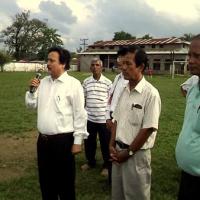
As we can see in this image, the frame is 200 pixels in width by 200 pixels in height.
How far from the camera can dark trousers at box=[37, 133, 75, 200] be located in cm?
480

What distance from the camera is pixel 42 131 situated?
15.8ft

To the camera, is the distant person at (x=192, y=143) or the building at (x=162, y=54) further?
the building at (x=162, y=54)

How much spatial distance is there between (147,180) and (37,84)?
70.5 inches

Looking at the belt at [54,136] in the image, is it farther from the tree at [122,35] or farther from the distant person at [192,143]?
the tree at [122,35]

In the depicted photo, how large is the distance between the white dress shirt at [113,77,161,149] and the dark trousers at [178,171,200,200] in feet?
2.24

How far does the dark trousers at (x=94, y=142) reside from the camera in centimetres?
746

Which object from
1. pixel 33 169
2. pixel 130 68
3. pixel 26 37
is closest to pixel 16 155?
pixel 33 169

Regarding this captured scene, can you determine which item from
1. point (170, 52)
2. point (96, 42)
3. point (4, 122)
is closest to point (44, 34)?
point (96, 42)

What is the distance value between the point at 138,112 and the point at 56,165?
1444 mm

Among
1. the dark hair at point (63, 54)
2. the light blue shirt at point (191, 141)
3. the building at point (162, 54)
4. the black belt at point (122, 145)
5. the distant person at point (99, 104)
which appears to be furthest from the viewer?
the building at point (162, 54)

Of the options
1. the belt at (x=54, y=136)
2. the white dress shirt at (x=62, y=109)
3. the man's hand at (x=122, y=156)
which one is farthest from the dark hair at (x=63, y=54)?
the man's hand at (x=122, y=156)

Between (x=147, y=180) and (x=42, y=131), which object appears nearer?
(x=147, y=180)

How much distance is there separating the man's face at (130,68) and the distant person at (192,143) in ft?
2.54

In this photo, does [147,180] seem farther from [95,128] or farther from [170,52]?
[170,52]
